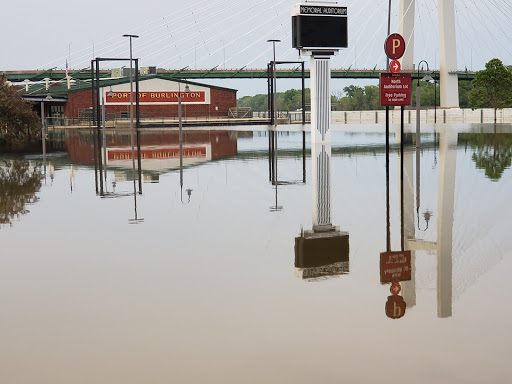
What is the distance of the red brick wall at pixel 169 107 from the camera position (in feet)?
323

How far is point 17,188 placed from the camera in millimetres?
21391

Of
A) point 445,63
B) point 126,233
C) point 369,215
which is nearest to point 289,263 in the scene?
point 126,233

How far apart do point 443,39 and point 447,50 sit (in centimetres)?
163

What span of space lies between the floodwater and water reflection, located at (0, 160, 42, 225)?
7.1 inches

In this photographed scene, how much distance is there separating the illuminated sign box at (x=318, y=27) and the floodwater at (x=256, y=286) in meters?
19.3

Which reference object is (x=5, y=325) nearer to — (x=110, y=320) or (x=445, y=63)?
(x=110, y=320)

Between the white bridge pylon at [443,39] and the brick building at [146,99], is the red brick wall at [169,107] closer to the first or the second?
the brick building at [146,99]

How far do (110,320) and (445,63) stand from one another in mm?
88807

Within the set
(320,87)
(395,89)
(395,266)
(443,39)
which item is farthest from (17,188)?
(443,39)

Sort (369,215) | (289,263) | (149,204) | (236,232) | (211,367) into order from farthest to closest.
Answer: (149,204)
(369,215)
(236,232)
(289,263)
(211,367)

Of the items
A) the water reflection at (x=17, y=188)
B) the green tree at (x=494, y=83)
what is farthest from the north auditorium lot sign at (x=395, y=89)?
the green tree at (x=494, y=83)

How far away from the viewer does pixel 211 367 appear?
6.29 m

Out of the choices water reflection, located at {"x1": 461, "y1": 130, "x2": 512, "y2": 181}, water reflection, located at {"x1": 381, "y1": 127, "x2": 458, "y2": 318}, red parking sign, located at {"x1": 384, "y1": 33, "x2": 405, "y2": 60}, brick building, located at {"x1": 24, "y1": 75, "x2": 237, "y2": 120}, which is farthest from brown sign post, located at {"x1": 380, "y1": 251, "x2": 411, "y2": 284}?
brick building, located at {"x1": 24, "y1": 75, "x2": 237, "y2": 120}

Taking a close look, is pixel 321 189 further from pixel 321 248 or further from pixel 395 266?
pixel 395 266
